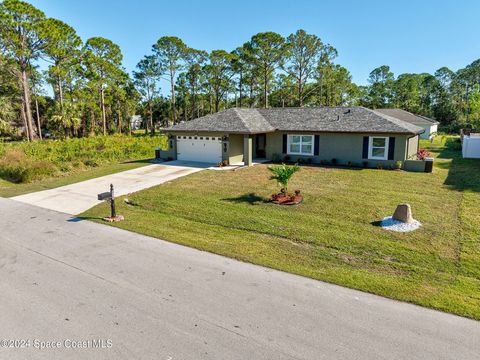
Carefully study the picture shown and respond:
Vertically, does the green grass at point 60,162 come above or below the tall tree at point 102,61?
below

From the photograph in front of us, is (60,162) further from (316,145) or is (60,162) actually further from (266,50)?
(266,50)

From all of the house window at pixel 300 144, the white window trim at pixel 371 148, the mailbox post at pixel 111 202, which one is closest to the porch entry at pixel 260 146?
the house window at pixel 300 144

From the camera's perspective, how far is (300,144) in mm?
21219

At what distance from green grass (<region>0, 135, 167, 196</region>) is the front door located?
8.45 metres

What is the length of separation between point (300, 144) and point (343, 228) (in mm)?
12457

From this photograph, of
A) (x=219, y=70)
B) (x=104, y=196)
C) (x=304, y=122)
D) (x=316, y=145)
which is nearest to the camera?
(x=104, y=196)

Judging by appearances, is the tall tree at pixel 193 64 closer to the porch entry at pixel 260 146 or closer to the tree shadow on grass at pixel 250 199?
the porch entry at pixel 260 146

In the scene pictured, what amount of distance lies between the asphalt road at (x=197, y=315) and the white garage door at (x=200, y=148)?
13933 millimetres

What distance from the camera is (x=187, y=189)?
14.4 meters

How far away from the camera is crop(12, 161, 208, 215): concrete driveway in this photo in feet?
41.5

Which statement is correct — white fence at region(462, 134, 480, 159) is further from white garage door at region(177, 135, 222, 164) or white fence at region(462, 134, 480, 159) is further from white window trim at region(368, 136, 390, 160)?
white garage door at region(177, 135, 222, 164)

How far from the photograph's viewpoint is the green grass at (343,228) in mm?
6523

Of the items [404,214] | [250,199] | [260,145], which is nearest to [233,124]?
[260,145]

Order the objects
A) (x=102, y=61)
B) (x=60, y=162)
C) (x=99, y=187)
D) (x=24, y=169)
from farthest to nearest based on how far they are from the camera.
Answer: (x=102, y=61) → (x=60, y=162) → (x=24, y=169) → (x=99, y=187)
